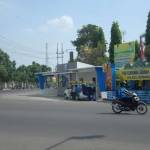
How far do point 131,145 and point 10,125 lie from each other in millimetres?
6298

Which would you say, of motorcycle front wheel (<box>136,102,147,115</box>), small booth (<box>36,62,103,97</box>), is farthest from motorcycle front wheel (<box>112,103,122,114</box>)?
small booth (<box>36,62,103,97</box>)

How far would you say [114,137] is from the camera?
43.0 feet

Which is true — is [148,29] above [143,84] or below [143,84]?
above

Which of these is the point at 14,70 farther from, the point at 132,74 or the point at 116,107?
the point at 116,107

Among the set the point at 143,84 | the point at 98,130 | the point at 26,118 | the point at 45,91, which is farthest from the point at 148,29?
the point at 98,130

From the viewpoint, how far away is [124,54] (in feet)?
158

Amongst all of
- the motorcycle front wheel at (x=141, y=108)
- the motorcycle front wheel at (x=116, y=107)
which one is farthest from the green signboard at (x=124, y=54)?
the motorcycle front wheel at (x=141, y=108)

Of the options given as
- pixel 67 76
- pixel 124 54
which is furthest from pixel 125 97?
pixel 67 76

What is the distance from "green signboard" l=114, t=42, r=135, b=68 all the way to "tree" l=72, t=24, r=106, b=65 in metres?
29.4

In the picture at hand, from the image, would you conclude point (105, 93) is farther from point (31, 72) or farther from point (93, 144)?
point (31, 72)

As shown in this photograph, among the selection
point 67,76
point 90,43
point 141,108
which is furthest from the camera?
point 90,43

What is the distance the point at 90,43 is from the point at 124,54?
4630 cm

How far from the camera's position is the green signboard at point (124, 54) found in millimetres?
47094

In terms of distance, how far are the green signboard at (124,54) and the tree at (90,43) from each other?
29.4m
